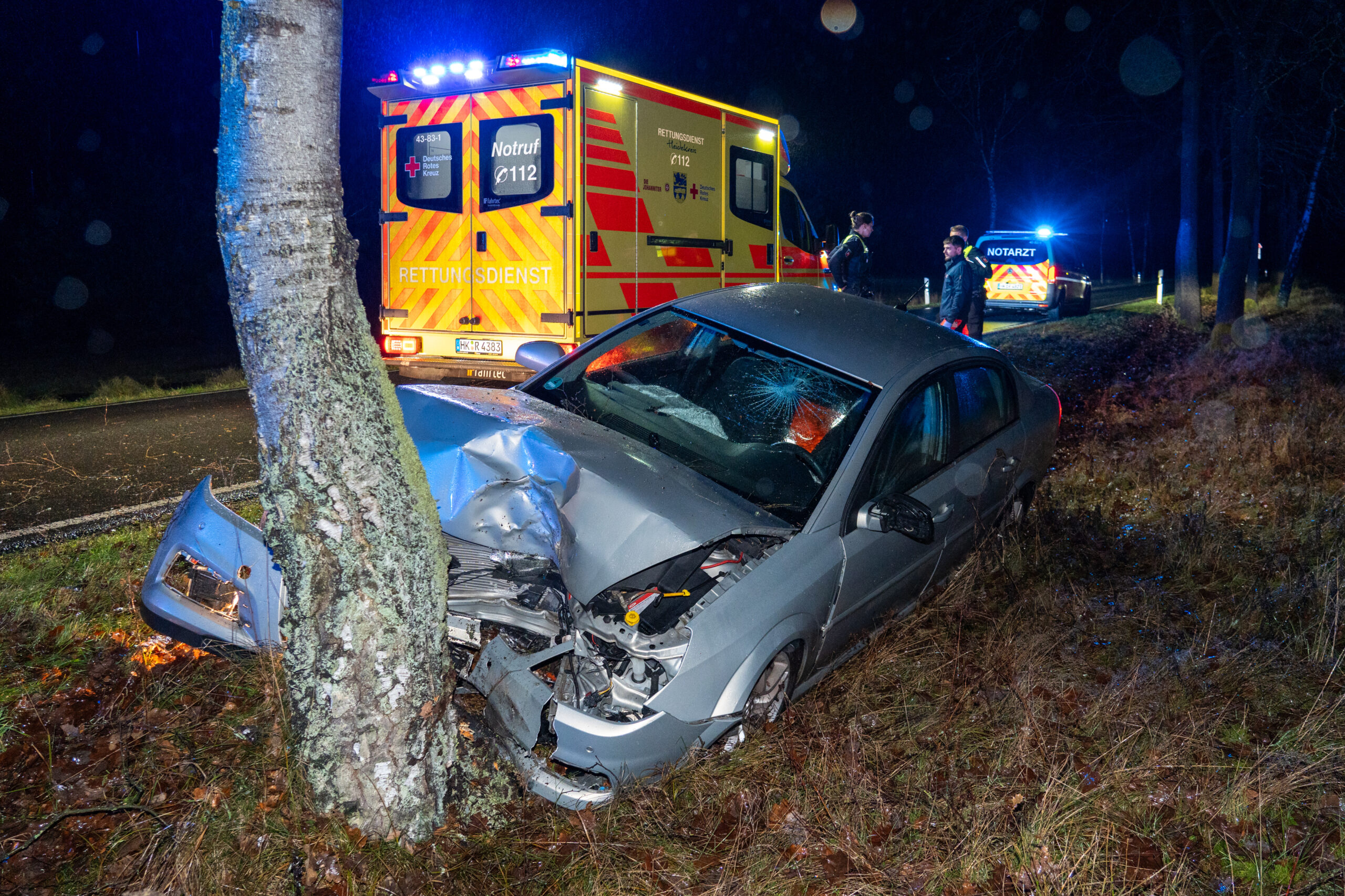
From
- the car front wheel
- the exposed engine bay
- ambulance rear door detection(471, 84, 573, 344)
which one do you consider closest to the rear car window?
ambulance rear door detection(471, 84, 573, 344)

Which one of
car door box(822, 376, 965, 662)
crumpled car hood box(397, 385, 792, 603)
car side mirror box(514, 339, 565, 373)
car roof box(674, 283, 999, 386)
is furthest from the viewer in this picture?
car side mirror box(514, 339, 565, 373)

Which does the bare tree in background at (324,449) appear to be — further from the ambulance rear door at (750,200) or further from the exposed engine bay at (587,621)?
the ambulance rear door at (750,200)

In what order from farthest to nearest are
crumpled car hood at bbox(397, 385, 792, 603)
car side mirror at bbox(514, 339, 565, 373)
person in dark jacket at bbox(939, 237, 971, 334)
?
person in dark jacket at bbox(939, 237, 971, 334) → car side mirror at bbox(514, 339, 565, 373) → crumpled car hood at bbox(397, 385, 792, 603)

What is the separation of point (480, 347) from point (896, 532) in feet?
18.4

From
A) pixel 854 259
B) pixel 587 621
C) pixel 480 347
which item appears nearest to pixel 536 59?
pixel 480 347

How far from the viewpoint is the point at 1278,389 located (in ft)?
33.2

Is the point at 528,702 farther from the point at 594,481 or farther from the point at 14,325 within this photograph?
the point at 14,325

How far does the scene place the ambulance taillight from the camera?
29.6 feet

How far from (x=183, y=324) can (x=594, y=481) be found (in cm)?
1755

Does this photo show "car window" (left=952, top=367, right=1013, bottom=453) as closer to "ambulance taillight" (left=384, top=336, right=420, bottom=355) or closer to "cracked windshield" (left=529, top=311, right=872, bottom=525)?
"cracked windshield" (left=529, top=311, right=872, bottom=525)

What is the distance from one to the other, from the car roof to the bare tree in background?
6.78ft

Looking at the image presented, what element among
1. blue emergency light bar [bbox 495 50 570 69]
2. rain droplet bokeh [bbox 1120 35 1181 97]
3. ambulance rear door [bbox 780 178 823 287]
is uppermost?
rain droplet bokeh [bbox 1120 35 1181 97]

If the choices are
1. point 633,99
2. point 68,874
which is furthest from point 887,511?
point 633,99

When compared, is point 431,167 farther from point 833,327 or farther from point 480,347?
point 833,327
